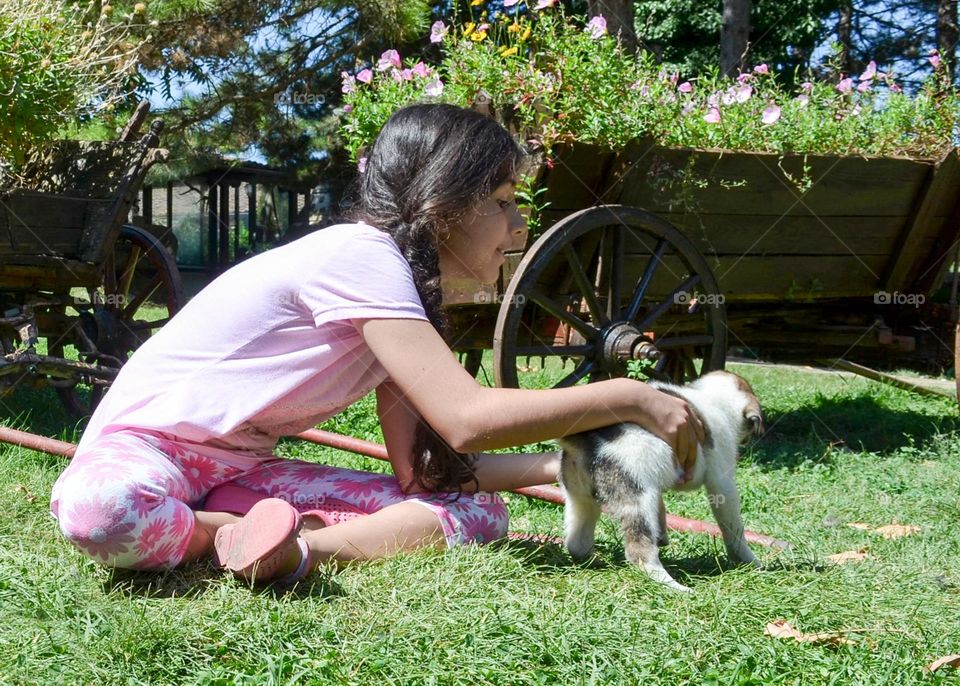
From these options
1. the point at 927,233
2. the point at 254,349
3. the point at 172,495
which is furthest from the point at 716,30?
the point at 172,495

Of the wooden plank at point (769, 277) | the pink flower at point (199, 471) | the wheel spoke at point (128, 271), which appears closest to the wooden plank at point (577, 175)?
the wooden plank at point (769, 277)

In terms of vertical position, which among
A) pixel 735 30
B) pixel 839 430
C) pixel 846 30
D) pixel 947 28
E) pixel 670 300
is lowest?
pixel 839 430

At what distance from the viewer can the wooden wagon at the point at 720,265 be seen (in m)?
4.62

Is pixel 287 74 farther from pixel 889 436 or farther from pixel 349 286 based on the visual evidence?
pixel 349 286

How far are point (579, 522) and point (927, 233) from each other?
13.1ft

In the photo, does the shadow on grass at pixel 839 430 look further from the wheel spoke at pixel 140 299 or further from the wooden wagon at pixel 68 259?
the wheel spoke at pixel 140 299

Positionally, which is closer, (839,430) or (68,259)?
(68,259)

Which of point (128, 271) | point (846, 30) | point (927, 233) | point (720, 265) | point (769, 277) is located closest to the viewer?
point (720, 265)

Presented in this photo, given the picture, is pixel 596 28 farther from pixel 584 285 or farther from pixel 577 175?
pixel 584 285

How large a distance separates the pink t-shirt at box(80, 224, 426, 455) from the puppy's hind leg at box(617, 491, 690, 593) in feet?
2.48

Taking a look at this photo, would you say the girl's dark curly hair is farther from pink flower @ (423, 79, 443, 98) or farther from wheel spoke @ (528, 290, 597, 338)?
pink flower @ (423, 79, 443, 98)

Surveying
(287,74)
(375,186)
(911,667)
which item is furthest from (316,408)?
(287,74)

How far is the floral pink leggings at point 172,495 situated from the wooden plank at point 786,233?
211 centimetres

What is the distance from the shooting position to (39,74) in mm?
4754
